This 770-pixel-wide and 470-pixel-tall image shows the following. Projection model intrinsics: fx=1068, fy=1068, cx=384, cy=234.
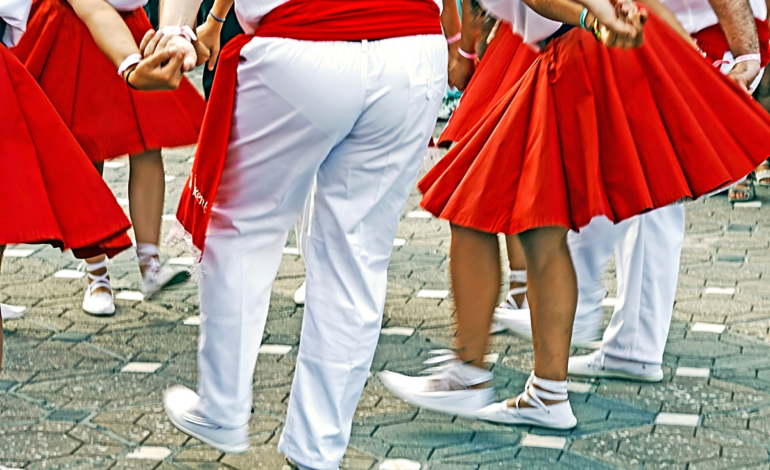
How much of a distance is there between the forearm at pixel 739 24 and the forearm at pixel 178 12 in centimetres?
176

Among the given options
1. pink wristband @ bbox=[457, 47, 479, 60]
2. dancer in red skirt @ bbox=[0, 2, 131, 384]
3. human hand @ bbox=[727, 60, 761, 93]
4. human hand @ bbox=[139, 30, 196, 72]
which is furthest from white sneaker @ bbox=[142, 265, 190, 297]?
human hand @ bbox=[727, 60, 761, 93]

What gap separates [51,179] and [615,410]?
1.78 meters

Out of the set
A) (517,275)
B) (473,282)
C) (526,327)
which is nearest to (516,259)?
(517,275)

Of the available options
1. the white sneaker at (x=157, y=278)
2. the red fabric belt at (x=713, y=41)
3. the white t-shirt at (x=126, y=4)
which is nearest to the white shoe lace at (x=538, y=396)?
the red fabric belt at (x=713, y=41)

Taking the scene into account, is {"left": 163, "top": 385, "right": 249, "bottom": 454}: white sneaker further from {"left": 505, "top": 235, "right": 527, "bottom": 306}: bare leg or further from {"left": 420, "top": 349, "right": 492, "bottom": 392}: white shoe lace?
{"left": 505, "top": 235, "right": 527, "bottom": 306}: bare leg

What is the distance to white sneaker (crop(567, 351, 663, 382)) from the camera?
11.4 feet

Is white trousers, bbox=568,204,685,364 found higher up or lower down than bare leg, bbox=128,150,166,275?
higher up

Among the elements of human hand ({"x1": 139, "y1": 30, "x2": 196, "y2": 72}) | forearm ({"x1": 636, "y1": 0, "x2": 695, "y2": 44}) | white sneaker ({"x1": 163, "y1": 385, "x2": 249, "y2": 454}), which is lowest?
white sneaker ({"x1": 163, "y1": 385, "x2": 249, "y2": 454})

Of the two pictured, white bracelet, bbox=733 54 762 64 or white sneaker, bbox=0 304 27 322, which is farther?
white sneaker, bbox=0 304 27 322

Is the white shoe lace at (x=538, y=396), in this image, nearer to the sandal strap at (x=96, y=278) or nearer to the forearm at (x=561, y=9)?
the forearm at (x=561, y=9)

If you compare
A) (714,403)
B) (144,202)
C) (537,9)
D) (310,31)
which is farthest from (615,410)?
(144,202)

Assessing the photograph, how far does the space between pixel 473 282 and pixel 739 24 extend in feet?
3.97

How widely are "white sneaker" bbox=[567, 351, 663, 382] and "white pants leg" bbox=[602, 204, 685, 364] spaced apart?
0.02 metres

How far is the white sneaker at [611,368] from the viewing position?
347 cm
